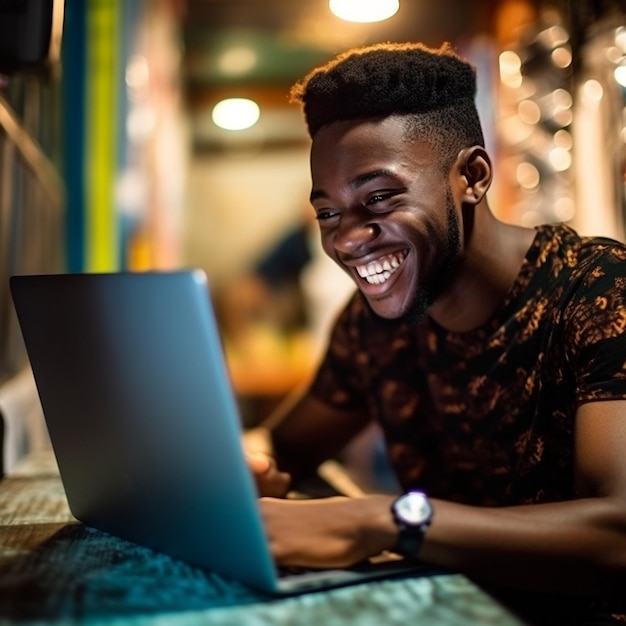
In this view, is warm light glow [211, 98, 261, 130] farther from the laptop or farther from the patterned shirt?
the laptop

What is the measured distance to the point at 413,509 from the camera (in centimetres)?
87

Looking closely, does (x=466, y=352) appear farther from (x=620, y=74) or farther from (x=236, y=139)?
(x=236, y=139)

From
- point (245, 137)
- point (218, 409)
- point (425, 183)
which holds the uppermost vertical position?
point (245, 137)

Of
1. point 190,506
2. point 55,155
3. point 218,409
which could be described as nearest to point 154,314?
point 218,409

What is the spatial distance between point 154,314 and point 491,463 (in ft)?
2.52

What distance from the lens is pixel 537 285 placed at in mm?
1276

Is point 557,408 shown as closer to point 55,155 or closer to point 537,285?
point 537,285

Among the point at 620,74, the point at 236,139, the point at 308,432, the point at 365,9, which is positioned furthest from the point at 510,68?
Answer: the point at 236,139

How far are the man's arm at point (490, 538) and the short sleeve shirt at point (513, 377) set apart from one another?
19 cm

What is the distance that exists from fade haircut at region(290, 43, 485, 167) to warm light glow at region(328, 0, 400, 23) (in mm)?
1691

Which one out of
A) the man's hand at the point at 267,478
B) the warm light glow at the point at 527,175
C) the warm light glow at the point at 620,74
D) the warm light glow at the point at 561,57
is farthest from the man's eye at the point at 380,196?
the warm light glow at the point at 527,175

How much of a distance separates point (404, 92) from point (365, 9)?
5.94ft

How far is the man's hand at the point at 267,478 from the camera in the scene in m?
1.32

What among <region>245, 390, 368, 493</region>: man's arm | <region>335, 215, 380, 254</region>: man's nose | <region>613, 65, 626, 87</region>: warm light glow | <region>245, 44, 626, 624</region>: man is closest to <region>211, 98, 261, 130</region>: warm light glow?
<region>613, 65, 626, 87</region>: warm light glow
